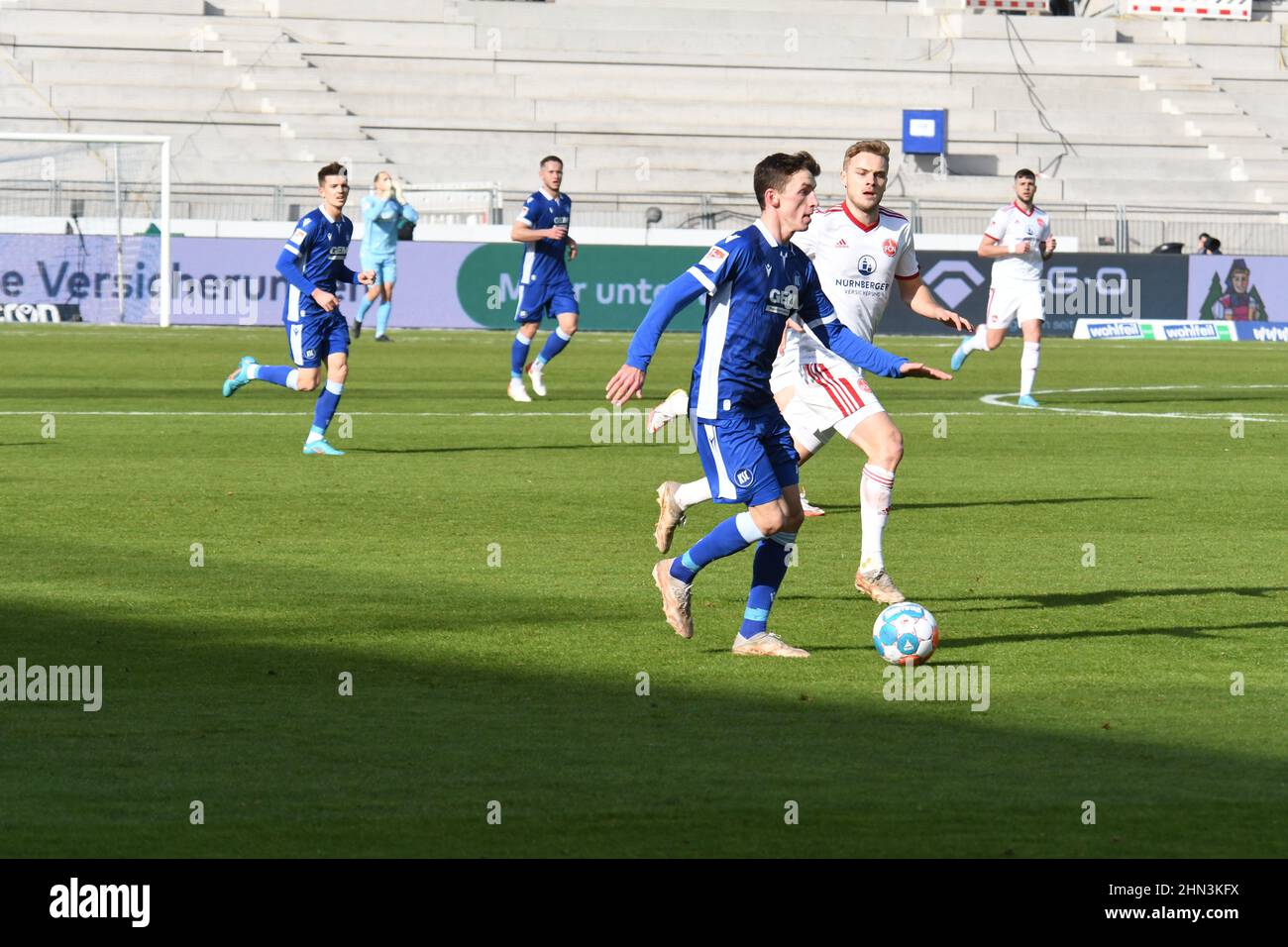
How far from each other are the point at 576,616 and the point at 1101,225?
37422 millimetres

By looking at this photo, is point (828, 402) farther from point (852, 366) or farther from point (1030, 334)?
point (1030, 334)

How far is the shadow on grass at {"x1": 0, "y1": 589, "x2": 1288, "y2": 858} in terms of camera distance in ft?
18.7

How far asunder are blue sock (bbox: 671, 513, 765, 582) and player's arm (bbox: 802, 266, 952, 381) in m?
0.97

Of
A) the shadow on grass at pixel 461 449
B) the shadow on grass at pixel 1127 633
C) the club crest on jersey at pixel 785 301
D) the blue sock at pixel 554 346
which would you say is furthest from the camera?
the blue sock at pixel 554 346

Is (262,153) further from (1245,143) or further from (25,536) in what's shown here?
(25,536)

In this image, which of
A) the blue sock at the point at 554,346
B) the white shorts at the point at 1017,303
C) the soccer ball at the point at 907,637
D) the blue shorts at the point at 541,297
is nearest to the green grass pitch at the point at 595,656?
the soccer ball at the point at 907,637

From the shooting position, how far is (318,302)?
16.0m

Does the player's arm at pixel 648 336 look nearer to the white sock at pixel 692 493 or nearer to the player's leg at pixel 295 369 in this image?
the white sock at pixel 692 493

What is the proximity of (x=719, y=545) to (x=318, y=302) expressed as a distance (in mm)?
8002

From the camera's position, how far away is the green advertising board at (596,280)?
37.1 metres

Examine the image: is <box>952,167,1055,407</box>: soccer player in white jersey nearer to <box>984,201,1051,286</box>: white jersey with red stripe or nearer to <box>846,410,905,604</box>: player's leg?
<box>984,201,1051,286</box>: white jersey with red stripe

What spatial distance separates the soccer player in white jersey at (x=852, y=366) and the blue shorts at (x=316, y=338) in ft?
18.2

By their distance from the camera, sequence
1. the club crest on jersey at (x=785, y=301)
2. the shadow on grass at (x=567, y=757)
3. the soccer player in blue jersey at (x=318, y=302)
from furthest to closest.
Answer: the soccer player in blue jersey at (x=318, y=302) → the club crest on jersey at (x=785, y=301) → the shadow on grass at (x=567, y=757)
